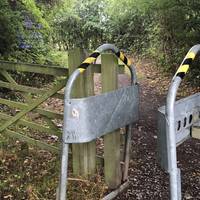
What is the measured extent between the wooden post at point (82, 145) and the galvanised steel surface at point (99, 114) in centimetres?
47

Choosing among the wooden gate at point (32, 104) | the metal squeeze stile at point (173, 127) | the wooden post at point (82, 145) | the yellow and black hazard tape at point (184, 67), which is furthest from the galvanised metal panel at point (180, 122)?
the wooden gate at point (32, 104)

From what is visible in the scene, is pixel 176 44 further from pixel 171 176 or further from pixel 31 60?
pixel 171 176

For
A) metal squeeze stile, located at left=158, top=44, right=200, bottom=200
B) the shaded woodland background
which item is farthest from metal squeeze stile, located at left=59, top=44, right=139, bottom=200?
the shaded woodland background

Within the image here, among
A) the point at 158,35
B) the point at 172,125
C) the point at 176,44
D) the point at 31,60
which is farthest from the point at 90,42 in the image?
the point at 172,125

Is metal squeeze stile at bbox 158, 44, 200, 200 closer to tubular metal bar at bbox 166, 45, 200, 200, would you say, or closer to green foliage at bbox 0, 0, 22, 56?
tubular metal bar at bbox 166, 45, 200, 200

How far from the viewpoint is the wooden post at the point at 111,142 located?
352 cm

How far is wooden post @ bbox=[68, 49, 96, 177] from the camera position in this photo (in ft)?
12.0

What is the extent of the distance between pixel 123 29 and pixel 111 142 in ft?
48.0

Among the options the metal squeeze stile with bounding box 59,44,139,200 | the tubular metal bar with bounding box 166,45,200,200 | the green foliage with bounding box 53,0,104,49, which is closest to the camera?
the tubular metal bar with bounding box 166,45,200,200

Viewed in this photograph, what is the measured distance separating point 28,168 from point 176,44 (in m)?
7.23

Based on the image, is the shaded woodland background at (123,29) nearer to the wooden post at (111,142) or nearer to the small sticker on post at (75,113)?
the wooden post at (111,142)

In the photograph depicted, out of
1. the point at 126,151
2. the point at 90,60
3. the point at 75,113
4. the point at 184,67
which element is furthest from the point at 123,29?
the point at 184,67

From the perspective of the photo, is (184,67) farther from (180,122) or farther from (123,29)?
(123,29)

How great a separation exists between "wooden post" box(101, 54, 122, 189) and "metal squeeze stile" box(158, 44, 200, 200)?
130cm
